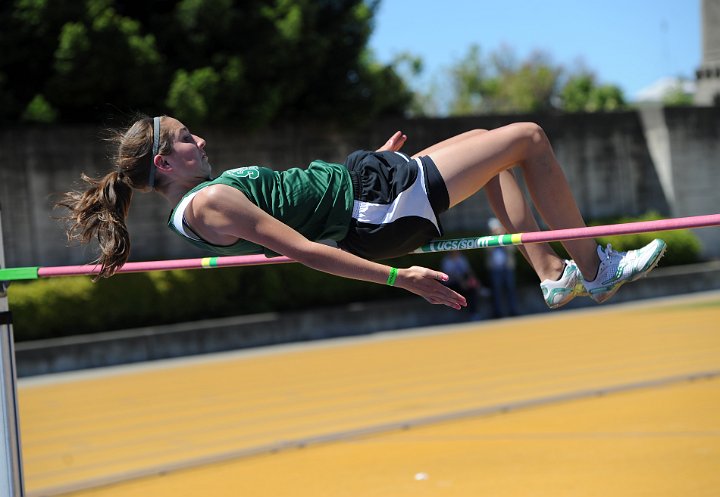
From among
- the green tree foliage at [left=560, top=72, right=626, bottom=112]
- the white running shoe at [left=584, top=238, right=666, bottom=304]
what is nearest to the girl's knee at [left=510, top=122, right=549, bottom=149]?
the white running shoe at [left=584, top=238, right=666, bottom=304]

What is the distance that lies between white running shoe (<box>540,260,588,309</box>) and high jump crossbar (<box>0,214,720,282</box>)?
0.95 ft

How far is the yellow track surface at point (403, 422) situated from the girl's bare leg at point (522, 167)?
58.1 inches

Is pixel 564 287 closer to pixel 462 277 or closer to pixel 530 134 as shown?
pixel 530 134

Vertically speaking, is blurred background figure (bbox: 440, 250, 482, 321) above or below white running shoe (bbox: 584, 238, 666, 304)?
below

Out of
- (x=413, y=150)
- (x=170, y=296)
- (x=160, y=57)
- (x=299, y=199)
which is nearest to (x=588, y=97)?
(x=413, y=150)

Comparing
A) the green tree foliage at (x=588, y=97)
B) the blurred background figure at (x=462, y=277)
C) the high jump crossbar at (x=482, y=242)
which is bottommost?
the blurred background figure at (x=462, y=277)

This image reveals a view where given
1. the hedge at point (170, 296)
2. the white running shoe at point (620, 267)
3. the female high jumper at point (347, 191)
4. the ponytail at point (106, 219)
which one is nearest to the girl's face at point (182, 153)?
the female high jumper at point (347, 191)

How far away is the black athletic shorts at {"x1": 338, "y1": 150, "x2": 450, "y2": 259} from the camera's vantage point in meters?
3.83

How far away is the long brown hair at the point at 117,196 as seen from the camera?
385 centimetres

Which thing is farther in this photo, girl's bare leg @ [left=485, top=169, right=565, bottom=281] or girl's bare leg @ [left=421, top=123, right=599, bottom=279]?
girl's bare leg @ [left=485, top=169, right=565, bottom=281]

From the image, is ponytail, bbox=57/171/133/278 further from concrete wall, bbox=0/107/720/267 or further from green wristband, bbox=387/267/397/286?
concrete wall, bbox=0/107/720/267

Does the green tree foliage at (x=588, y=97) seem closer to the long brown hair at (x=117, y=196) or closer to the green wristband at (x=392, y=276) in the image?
the long brown hair at (x=117, y=196)

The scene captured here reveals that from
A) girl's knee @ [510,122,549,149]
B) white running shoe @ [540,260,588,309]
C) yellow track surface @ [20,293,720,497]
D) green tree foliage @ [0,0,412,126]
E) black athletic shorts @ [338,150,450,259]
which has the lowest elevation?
yellow track surface @ [20,293,720,497]

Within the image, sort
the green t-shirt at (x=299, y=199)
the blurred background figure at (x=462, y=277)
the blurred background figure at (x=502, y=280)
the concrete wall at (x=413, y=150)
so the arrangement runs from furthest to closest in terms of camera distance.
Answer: the blurred background figure at (x=502, y=280)
the blurred background figure at (x=462, y=277)
the concrete wall at (x=413, y=150)
the green t-shirt at (x=299, y=199)
